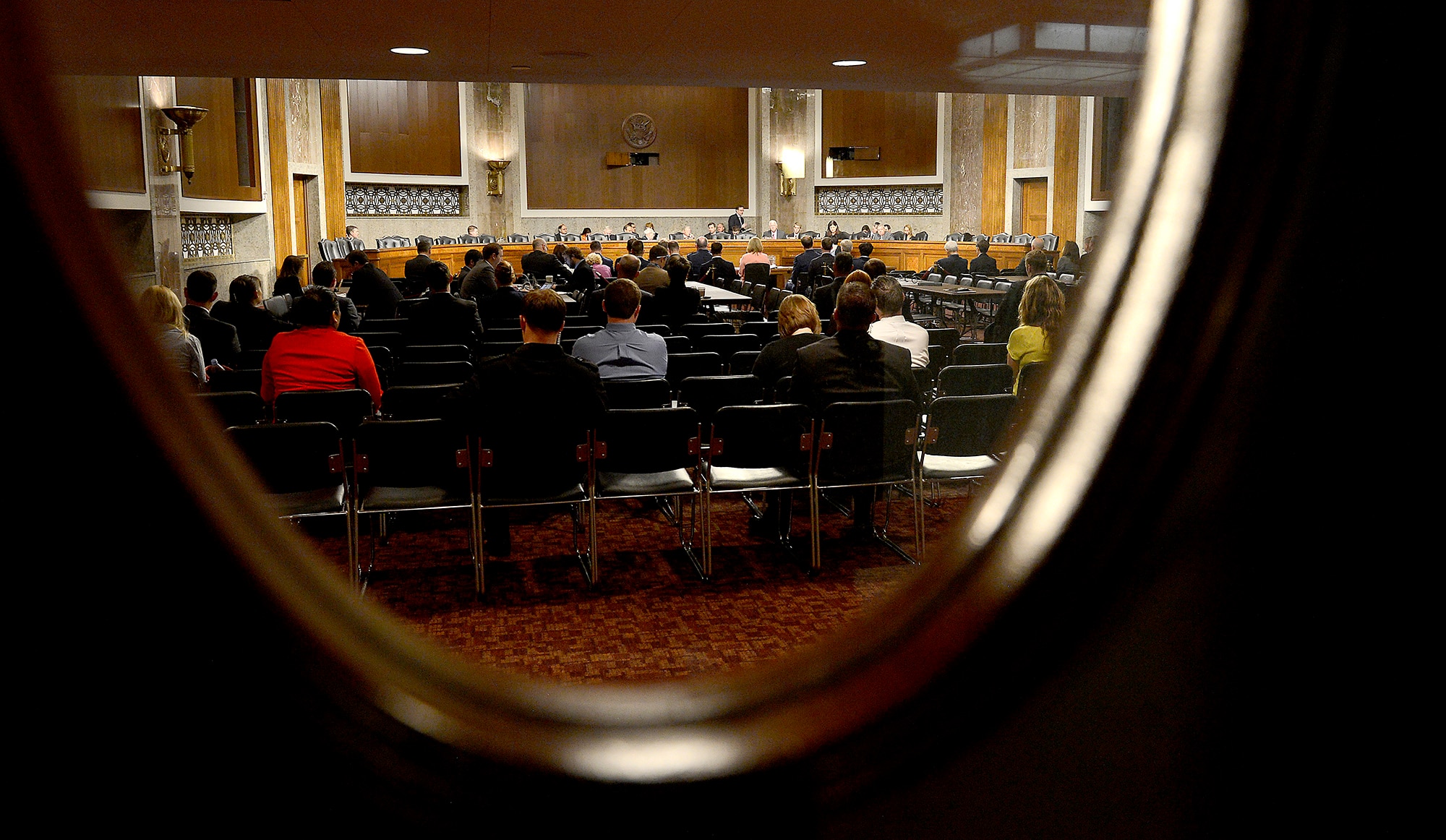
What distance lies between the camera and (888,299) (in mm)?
5504

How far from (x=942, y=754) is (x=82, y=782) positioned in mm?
445

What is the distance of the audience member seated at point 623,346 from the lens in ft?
15.6

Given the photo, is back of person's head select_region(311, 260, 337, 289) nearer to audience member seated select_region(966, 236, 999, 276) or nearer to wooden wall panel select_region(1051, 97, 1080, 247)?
audience member seated select_region(966, 236, 999, 276)

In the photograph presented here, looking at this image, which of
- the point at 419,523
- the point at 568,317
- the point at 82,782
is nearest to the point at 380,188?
the point at 568,317

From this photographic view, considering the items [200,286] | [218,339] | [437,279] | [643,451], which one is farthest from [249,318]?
[643,451]

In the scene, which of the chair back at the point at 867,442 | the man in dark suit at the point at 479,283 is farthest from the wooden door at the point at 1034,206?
the chair back at the point at 867,442

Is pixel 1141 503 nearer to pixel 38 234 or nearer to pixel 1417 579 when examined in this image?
pixel 1417 579

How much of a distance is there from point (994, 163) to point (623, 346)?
15560mm

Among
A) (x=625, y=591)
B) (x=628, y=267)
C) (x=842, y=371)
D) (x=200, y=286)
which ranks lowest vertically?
(x=625, y=591)

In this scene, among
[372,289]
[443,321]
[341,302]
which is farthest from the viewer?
[372,289]

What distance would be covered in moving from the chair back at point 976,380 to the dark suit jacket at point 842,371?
19.5 inches

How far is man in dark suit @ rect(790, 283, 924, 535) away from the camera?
4.14 m

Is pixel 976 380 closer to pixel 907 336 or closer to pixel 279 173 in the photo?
pixel 907 336

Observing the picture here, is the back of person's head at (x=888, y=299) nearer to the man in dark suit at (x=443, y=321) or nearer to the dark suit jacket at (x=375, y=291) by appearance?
the man in dark suit at (x=443, y=321)
